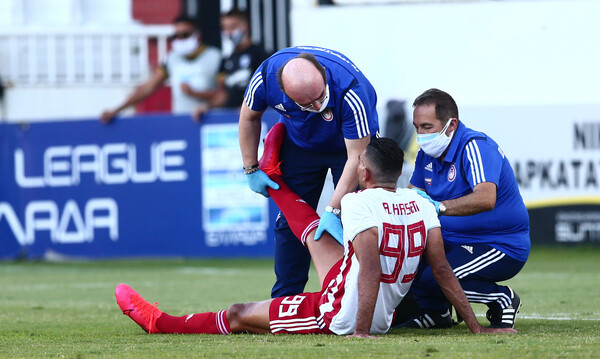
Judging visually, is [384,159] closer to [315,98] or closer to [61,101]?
[315,98]

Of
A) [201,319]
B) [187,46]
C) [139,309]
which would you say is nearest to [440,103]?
[201,319]

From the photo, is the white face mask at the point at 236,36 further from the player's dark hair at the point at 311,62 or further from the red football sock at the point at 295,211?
the player's dark hair at the point at 311,62

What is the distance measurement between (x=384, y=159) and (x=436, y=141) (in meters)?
0.86

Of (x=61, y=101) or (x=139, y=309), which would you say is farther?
(x=61, y=101)

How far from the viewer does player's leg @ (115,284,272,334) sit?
19.9ft

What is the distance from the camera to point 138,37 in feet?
61.1

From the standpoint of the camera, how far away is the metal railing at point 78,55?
18.5m

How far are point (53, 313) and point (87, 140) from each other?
21.7 feet

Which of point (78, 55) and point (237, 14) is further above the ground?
point (237, 14)

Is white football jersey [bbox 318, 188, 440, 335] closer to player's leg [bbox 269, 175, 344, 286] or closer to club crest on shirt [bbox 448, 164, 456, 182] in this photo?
player's leg [bbox 269, 175, 344, 286]

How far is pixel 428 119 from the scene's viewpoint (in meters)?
6.36

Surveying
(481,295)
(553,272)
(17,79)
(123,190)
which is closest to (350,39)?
(123,190)

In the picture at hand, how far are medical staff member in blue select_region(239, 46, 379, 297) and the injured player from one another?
1.87ft

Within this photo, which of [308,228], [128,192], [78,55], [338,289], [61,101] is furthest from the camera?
[78,55]
